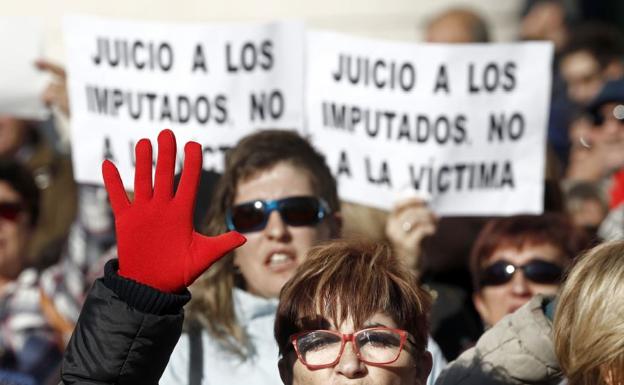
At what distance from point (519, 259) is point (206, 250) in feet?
5.73

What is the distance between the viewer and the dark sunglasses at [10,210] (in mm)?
5863

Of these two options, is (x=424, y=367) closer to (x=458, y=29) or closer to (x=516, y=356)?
(x=516, y=356)

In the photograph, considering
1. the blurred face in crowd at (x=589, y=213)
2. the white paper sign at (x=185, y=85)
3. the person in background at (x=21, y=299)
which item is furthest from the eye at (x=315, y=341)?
the blurred face in crowd at (x=589, y=213)

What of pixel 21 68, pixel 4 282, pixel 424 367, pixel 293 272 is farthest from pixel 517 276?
pixel 21 68

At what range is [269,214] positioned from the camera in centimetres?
425

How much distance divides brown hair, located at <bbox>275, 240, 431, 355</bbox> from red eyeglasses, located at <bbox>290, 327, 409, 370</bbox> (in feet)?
0.11

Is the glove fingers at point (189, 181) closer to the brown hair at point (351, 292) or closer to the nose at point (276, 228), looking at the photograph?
the brown hair at point (351, 292)

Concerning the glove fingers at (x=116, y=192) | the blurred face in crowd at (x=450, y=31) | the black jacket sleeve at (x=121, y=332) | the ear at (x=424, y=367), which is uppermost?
the glove fingers at (x=116, y=192)

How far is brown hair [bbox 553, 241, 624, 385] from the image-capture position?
10.2 feet

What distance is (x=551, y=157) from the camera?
613 centimetres

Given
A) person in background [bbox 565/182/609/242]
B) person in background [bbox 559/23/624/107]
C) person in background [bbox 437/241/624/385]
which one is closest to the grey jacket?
person in background [bbox 437/241/624/385]

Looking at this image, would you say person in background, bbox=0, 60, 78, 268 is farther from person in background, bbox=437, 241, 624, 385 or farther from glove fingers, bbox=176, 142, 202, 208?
glove fingers, bbox=176, 142, 202, 208

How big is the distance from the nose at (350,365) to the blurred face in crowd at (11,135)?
3929 mm

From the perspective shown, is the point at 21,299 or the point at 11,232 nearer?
the point at 21,299
